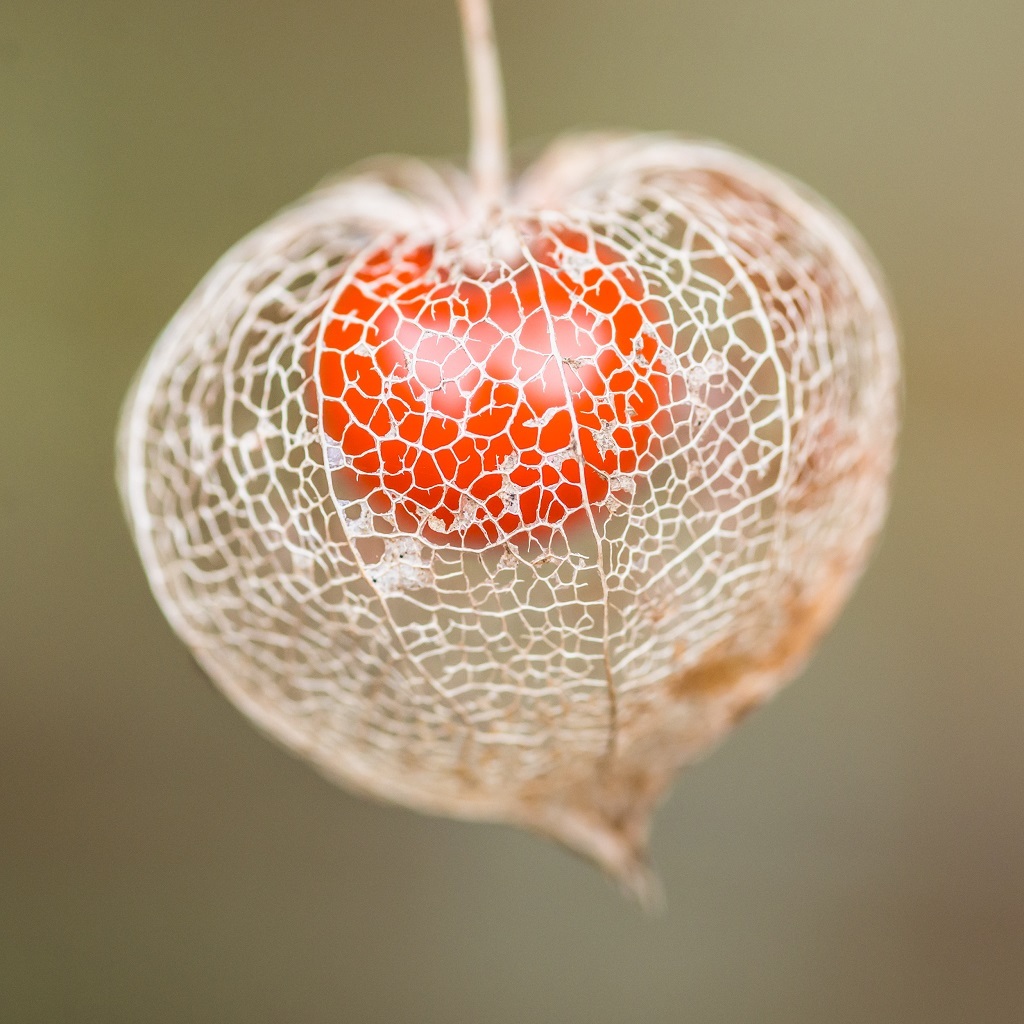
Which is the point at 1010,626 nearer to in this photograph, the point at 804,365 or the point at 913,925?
the point at 913,925

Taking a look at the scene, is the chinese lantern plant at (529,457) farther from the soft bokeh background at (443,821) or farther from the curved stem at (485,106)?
the soft bokeh background at (443,821)

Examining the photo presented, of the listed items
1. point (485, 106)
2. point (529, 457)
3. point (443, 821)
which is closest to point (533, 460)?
point (529, 457)

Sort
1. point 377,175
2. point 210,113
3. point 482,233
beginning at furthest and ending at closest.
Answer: point 210,113 < point 377,175 < point 482,233

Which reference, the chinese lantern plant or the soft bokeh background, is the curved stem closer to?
the chinese lantern plant

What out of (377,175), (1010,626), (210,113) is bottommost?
(1010,626)

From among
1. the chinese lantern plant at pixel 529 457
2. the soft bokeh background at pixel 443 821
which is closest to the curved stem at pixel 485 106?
the chinese lantern plant at pixel 529 457

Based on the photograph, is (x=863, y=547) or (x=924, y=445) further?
(x=924, y=445)

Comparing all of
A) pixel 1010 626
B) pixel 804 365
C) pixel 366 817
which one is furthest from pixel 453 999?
pixel 804 365
